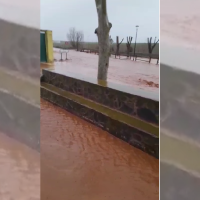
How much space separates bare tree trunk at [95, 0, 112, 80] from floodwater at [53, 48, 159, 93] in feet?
0.41

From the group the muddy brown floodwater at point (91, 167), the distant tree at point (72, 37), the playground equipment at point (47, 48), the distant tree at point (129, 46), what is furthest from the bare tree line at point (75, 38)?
the muddy brown floodwater at point (91, 167)

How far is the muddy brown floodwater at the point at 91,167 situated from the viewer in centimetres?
275

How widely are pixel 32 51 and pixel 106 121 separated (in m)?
3.32

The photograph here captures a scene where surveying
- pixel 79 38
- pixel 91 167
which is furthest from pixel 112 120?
pixel 79 38

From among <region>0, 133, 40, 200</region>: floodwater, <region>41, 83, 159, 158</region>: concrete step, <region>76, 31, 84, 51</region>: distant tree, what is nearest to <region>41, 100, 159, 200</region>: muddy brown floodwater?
<region>41, 83, 159, 158</region>: concrete step

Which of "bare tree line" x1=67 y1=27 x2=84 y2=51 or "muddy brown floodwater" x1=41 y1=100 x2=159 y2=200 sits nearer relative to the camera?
"muddy brown floodwater" x1=41 y1=100 x2=159 y2=200

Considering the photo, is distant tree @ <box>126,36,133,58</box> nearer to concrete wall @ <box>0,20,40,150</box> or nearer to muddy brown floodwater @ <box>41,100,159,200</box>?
muddy brown floodwater @ <box>41,100,159,200</box>

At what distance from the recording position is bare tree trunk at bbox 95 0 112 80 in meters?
5.29

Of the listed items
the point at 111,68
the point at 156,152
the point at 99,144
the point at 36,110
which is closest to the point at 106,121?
the point at 99,144

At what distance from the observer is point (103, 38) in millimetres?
5598

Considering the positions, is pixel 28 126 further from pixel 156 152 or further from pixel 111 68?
pixel 111 68

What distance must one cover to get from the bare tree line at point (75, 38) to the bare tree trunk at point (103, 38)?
0.34m

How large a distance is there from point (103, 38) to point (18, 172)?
15.2ft

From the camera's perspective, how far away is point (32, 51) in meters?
1.25
